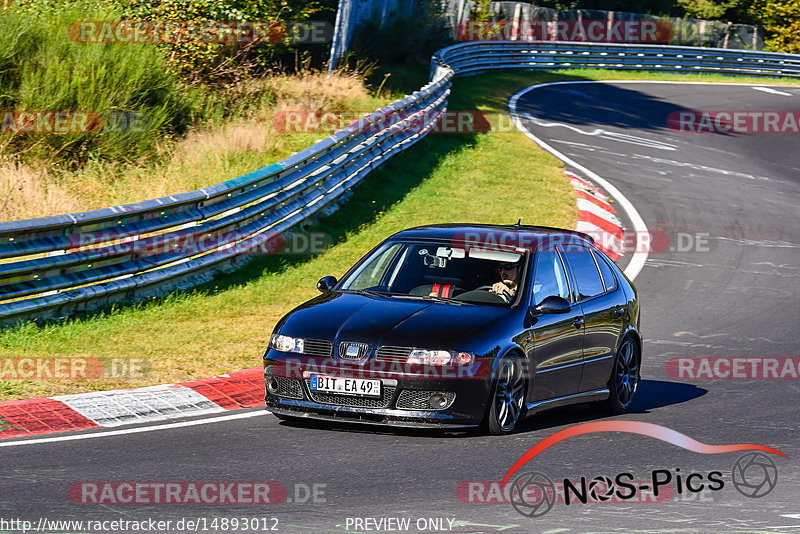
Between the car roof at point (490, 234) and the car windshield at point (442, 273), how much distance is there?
0.42ft

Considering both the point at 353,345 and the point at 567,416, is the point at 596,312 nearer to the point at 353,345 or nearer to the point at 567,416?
the point at 567,416

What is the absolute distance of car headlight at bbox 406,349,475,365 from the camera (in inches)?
313

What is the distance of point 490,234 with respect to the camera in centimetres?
955

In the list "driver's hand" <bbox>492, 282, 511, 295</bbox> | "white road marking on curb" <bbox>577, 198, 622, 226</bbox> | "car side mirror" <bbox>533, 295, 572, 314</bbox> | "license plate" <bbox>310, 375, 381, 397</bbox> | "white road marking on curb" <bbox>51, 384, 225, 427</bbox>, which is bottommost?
"white road marking on curb" <bbox>51, 384, 225, 427</bbox>

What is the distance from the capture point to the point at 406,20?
32375mm

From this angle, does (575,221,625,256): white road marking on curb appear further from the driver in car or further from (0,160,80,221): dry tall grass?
the driver in car

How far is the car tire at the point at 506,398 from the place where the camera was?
812 cm

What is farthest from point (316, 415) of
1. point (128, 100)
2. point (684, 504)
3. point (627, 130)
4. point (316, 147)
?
point (627, 130)

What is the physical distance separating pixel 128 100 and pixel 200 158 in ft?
6.14

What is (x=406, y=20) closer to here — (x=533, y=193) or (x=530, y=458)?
(x=533, y=193)

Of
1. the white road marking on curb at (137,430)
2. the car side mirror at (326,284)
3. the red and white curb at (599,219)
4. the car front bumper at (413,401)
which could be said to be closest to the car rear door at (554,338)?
the car front bumper at (413,401)

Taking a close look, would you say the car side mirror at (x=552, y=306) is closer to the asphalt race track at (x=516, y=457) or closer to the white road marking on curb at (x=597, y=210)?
the asphalt race track at (x=516, y=457)

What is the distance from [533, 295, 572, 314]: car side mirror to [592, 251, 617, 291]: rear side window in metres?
1.31
